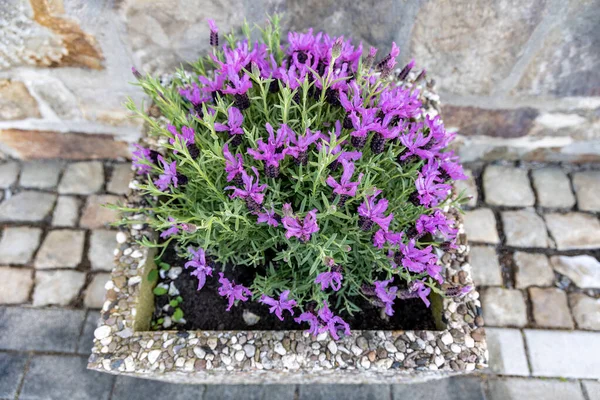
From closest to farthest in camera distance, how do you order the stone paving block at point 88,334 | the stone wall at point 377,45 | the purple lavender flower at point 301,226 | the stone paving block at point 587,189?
1. the purple lavender flower at point 301,226
2. the stone wall at point 377,45
3. the stone paving block at point 88,334
4. the stone paving block at point 587,189

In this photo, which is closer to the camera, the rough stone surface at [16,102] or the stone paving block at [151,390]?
the stone paving block at [151,390]

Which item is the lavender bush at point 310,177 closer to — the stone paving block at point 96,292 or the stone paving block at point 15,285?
the stone paving block at point 96,292

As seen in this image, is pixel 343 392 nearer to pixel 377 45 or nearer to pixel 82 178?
pixel 377 45

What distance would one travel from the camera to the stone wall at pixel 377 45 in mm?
1942

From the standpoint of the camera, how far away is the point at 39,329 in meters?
2.24

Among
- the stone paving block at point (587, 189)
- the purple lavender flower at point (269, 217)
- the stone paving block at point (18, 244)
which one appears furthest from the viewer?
the stone paving block at point (587, 189)

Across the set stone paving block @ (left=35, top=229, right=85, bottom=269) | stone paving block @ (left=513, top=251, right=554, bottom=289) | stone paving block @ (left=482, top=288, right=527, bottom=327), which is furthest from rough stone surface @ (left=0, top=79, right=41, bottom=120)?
stone paving block @ (left=513, top=251, right=554, bottom=289)

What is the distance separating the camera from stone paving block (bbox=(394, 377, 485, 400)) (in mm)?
2096

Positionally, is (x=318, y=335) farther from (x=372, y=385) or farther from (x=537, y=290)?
(x=537, y=290)

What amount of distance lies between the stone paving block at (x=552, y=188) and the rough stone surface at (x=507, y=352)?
0.81 metres

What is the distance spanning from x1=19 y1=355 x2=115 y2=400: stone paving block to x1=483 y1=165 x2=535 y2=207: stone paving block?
228cm

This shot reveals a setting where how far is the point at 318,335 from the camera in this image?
5.15ft

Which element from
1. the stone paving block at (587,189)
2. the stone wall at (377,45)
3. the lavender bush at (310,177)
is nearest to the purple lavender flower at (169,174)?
the lavender bush at (310,177)

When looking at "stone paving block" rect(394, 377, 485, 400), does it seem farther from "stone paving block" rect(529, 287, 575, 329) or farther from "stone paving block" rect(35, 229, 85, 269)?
"stone paving block" rect(35, 229, 85, 269)
